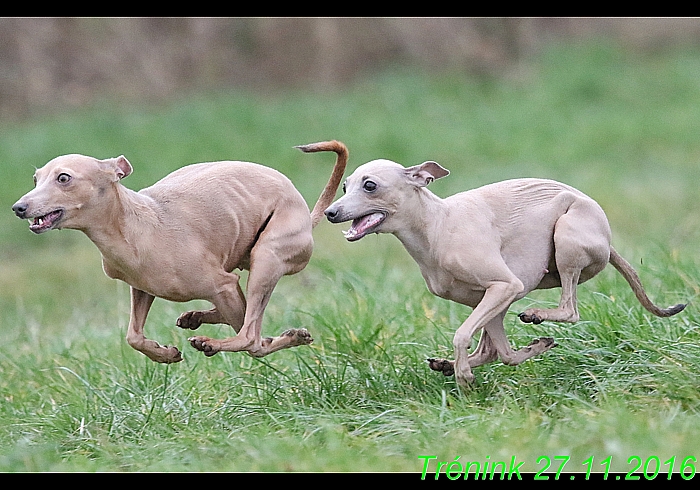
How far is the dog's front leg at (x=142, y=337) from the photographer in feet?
16.1

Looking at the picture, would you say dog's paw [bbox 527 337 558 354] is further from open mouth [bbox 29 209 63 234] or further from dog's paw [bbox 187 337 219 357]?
open mouth [bbox 29 209 63 234]

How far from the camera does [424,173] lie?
4719 millimetres

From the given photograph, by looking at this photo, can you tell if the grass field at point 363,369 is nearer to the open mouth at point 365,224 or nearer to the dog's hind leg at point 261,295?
the dog's hind leg at point 261,295

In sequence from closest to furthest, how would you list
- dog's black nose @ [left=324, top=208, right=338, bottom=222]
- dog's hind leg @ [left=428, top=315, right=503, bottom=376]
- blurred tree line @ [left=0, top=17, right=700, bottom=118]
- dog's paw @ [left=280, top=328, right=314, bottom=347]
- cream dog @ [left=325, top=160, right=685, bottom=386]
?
1. dog's black nose @ [left=324, top=208, right=338, bottom=222]
2. cream dog @ [left=325, top=160, right=685, bottom=386]
3. dog's paw @ [left=280, top=328, right=314, bottom=347]
4. dog's hind leg @ [left=428, top=315, right=503, bottom=376]
5. blurred tree line @ [left=0, top=17, right=700, bottom=118]

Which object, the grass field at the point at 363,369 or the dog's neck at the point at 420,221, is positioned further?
the dog's neck at the point at 420,221

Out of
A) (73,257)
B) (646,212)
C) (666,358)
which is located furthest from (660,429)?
(73,257)

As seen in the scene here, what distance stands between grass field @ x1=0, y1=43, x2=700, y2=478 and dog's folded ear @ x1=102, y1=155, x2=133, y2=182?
1.20 meters

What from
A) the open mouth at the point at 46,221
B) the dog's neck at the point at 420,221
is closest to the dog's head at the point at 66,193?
the open mouth at the point at 46,221

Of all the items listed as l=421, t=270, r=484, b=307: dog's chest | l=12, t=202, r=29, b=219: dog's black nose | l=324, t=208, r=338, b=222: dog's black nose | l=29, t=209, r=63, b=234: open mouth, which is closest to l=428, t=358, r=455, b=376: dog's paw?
l=421, t=270, r=484, b=307: dog's chest

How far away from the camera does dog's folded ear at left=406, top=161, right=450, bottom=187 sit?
185 inches

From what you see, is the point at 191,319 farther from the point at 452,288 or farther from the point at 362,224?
the point at 452,288

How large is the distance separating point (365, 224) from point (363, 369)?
3.57 ft

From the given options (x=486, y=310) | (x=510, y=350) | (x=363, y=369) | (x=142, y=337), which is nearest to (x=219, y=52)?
(x=363, y=369)

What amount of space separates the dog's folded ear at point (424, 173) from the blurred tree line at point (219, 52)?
1297cm
